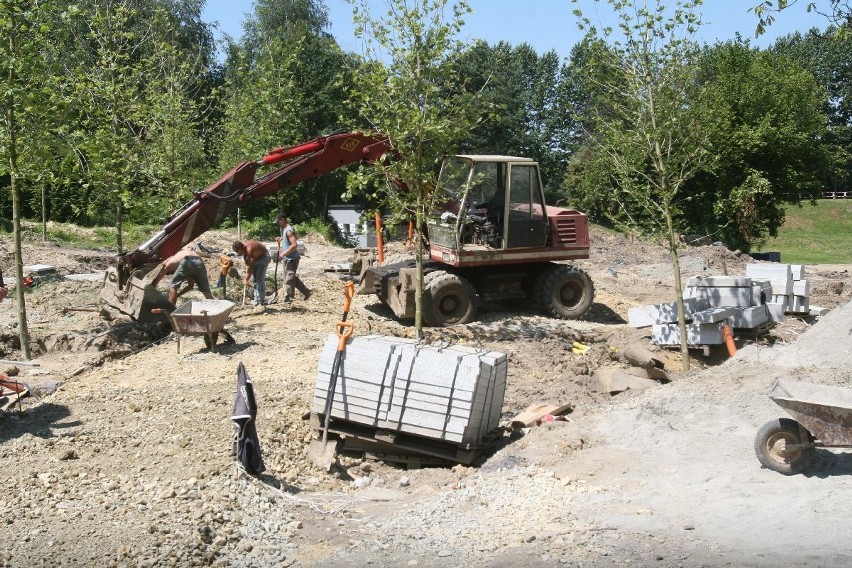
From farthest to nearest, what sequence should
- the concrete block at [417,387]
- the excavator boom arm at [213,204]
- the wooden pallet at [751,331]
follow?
the excavator boom arm at [213,204] < the wooden pallet at [751,331] < the concrete block at [417,387]

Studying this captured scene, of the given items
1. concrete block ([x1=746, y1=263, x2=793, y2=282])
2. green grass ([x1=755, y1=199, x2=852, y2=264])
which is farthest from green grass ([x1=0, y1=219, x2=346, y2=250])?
green grass ([x1=755, y1=199, x2=852, y2=264])

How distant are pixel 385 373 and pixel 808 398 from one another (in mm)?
4007

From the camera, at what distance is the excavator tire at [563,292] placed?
14914mm

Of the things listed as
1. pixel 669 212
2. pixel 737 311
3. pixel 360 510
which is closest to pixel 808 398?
pixel 360 510

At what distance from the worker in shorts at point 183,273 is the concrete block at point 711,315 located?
24.5ft

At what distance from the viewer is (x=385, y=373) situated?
28.9 feet

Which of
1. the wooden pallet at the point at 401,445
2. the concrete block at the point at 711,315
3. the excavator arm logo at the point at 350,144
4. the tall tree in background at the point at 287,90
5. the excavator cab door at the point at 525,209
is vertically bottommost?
the wooden pallet at the point at 401,445

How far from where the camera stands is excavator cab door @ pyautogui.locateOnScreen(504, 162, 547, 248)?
14.2 metres

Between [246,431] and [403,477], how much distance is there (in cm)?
173

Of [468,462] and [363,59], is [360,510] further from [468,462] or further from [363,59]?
[363,59]

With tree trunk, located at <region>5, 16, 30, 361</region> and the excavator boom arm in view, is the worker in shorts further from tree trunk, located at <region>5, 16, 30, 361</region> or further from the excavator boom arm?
tree trunk, located at <region>5, 16, 30, 361</region>

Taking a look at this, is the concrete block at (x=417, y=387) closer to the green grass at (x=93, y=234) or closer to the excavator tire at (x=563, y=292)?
the excavator tire at (x=563, y=292)

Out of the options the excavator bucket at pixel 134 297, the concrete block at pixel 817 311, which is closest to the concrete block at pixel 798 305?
the concrete block at pixel 817 311

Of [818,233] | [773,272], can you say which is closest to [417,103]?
[773,272]
